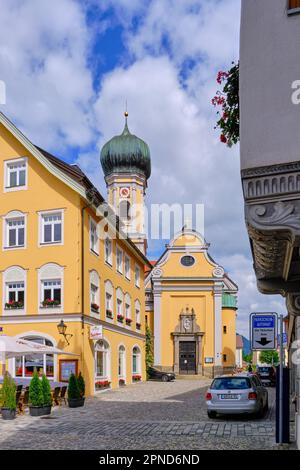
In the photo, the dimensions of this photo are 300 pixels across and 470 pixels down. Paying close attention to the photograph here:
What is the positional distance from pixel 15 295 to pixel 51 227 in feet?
11.9

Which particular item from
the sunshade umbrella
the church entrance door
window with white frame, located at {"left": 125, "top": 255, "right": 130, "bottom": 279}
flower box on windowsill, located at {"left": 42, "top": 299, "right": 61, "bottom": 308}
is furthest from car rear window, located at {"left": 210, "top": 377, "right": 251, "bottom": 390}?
the church entrance door

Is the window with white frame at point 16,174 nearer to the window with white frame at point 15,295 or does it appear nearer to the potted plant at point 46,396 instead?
the window with white frame at point 15,295

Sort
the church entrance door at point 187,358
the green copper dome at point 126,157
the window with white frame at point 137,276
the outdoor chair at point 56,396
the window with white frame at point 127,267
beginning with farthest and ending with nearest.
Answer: the green copper dome at point 126,157 → the church entrance door at point 187,358 → the window with white frame at point 137,276 → the window with white frame at point 127,267 → the outdoor chair at point 56,396

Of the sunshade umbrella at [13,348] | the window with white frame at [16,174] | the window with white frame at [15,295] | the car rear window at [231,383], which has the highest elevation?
the window with white frame at [16,174]

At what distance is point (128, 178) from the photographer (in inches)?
2482

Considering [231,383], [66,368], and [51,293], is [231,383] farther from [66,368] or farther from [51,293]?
[51,293]

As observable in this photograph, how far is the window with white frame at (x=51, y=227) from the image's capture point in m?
29.5

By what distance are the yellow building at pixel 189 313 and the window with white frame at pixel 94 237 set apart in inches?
1000

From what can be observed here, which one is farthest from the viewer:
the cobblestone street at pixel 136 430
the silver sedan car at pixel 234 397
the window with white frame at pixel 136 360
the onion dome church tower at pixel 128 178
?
the onion dome church tower at pixel 128 178

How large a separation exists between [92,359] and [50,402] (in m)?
9.51

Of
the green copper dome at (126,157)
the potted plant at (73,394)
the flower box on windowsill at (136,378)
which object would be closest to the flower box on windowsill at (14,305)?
the potted plant at (73,394)

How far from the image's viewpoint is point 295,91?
18.8 feet

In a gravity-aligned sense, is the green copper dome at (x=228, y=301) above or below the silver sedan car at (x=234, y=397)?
above

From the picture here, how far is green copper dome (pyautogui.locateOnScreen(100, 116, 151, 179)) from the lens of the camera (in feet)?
211
